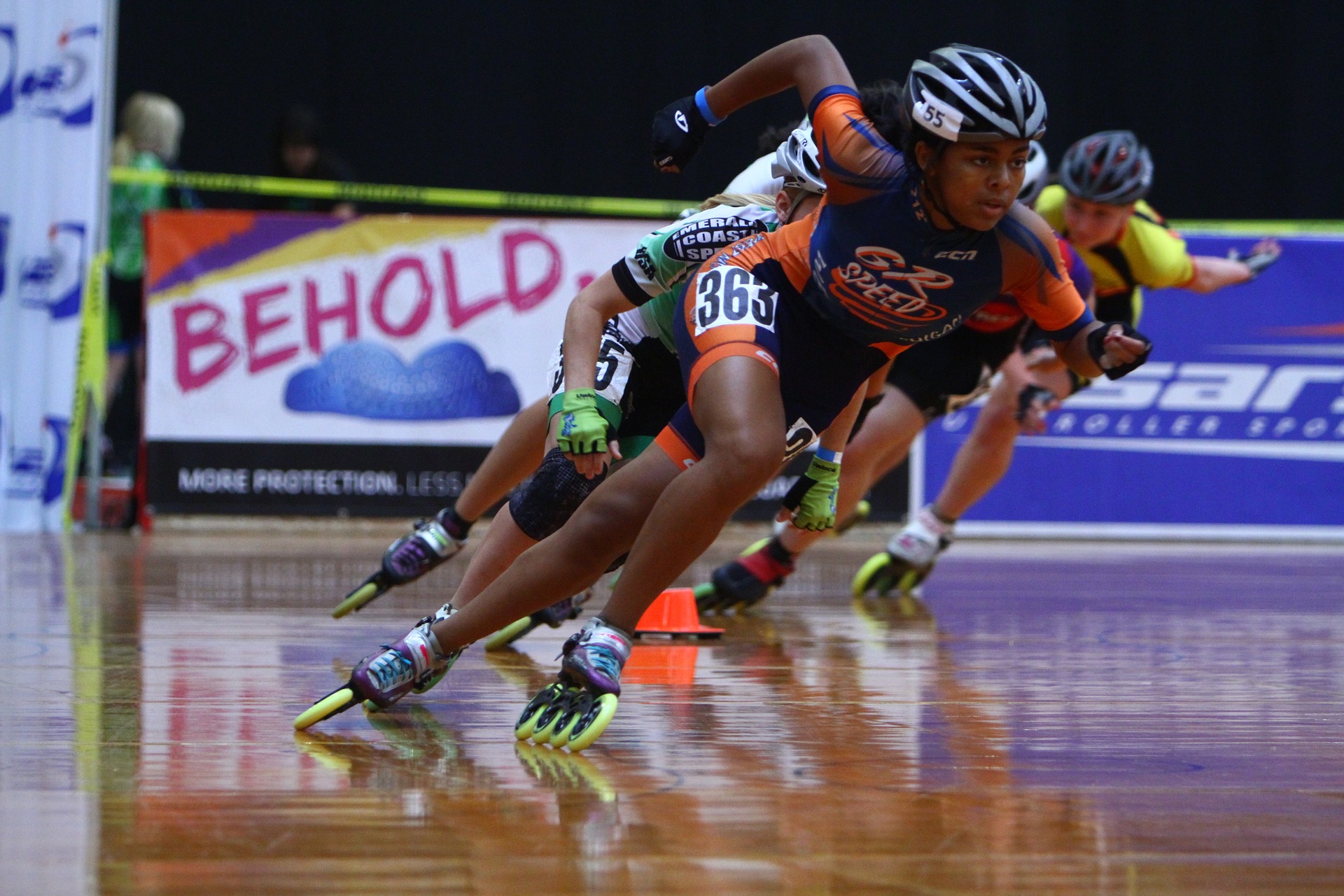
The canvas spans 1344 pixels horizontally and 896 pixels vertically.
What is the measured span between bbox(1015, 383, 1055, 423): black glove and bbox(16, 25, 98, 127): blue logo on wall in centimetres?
524

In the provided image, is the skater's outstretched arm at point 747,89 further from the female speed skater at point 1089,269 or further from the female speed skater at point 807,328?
the female speed skater at point 1089,269

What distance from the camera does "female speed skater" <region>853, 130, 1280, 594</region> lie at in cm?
581

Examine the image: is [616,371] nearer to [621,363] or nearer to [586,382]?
[621,363]

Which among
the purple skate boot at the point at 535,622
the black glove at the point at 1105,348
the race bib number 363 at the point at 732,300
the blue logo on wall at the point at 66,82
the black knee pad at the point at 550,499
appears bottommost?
the purple skate boot at the point at 535,622

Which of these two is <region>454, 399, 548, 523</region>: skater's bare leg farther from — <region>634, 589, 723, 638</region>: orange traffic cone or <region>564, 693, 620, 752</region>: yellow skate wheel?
<region>564, 693, 620, 752</region>: yellow skate wheel

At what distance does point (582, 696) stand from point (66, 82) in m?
6.59

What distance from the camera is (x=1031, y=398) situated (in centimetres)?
Answer: 581

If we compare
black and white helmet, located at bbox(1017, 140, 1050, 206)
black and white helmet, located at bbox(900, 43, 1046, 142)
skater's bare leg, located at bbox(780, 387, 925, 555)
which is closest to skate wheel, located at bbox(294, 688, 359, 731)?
black and white helmet, located at bbox(900, 43, 1046, 142)

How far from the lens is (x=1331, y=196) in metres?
11.9

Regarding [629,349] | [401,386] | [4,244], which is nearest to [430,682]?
[629,349]

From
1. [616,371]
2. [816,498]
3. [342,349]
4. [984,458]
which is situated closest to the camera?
[816,498]

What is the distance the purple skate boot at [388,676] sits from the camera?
3.03 metres

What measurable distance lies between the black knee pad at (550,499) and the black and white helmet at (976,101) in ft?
4.00

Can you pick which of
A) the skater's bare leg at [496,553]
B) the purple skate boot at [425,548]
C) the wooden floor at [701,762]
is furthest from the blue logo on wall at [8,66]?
the skater's bare leg at [496,553]
